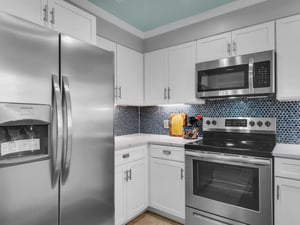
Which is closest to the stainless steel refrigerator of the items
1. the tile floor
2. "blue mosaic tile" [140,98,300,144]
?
the tile floor

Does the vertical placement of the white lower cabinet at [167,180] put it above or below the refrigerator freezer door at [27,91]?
below

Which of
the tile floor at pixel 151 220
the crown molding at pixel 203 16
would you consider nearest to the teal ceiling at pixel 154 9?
the crown molding at pixel 203 16

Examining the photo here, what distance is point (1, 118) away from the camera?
3.08 feet

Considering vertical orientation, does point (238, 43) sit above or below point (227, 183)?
above

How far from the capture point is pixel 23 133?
1060 mm

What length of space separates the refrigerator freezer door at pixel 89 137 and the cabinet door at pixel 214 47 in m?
1.24

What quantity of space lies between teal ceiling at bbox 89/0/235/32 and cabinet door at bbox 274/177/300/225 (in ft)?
6.19

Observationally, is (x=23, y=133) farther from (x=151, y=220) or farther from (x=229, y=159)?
(x=151, y=220)

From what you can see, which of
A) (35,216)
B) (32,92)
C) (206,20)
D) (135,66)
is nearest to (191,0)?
(206,20)

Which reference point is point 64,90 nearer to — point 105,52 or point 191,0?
point 105,52

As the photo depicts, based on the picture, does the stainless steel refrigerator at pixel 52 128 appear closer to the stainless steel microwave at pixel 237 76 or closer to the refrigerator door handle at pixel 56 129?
the refrigerator door handle at pixel 56 129

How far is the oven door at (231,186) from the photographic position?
63.1 inches

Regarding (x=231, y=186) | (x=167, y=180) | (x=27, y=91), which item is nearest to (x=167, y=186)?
(x=167, y=180)

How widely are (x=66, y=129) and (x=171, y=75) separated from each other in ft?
5.56
